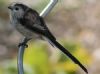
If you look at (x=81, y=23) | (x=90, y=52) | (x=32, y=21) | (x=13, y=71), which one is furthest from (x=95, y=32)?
(x=32, y=21)

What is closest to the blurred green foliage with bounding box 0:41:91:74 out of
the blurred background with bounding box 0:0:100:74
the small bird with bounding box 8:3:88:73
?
the blurred background with bounding box 0:0:100:74

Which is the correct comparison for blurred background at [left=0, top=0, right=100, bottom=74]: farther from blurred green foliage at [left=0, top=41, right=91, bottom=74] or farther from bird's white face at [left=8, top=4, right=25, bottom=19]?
bird's white face at [left=8, top=4, right=25, bottom=19]

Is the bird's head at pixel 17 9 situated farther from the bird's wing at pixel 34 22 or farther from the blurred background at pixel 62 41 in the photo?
the blurred background at pixel 62 41

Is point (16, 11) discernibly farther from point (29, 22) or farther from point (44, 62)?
point (44, 62)

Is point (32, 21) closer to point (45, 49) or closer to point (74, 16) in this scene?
point (45, 49)

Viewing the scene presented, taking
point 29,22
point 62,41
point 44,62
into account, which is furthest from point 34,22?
point 62,41

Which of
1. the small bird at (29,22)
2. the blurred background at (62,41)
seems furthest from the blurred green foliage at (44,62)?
the small bird at (29,22)
